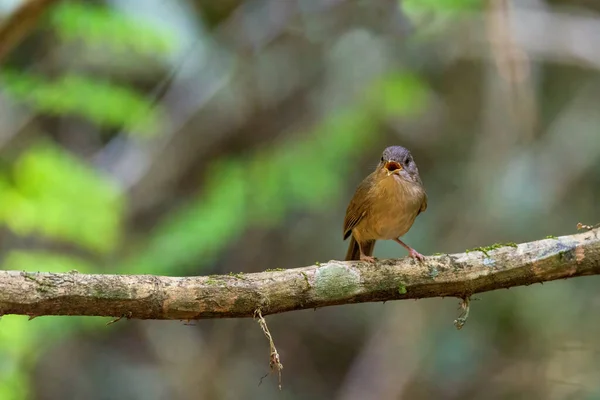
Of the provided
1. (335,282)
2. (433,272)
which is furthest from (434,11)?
(335,282)

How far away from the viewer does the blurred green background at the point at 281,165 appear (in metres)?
6.32

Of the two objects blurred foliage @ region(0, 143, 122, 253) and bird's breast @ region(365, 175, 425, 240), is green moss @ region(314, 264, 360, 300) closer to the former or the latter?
bird's breast @ region(365, 175, 425, 240)

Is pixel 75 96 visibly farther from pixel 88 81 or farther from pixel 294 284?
pixel 294 284

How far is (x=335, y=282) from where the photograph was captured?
3.07 meters

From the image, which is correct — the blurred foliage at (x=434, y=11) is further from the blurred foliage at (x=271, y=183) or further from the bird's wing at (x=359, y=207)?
the bird's wing at (x=359, y=207)

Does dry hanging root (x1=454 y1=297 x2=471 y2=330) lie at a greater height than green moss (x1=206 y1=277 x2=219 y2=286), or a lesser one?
greater

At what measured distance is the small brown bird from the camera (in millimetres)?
4152

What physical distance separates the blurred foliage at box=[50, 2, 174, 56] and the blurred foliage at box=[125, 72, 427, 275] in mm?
1390

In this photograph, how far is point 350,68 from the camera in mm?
7695

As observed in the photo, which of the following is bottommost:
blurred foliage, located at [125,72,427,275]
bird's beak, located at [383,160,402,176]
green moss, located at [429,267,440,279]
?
green moss, located at [429,267,440,279]

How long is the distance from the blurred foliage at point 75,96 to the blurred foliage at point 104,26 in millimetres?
423

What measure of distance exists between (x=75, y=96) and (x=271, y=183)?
6.27ft

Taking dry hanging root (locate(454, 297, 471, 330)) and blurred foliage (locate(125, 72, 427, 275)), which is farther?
blurred foliage (locate(125, 72, 427, 275))

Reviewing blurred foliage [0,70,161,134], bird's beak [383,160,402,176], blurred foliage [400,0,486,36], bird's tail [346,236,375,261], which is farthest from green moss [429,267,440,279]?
blurred foliage [0,70,161,134]
